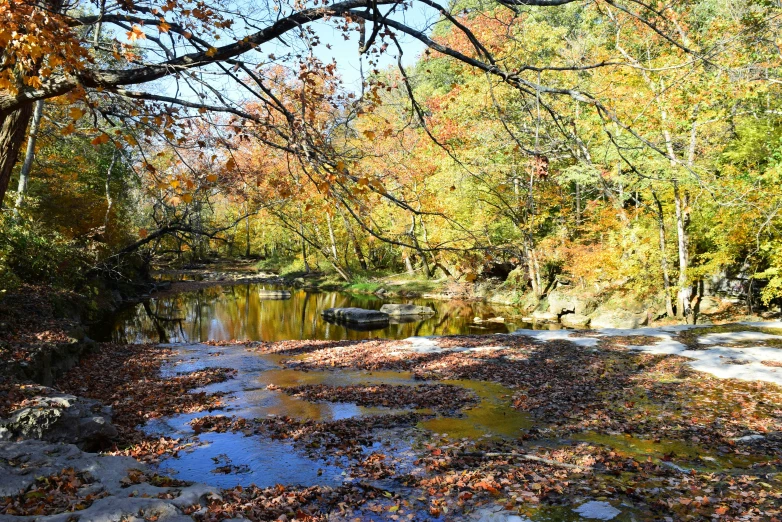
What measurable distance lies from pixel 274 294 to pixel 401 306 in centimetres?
1058

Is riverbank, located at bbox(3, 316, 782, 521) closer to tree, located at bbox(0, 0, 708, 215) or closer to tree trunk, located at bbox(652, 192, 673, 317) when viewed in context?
tree, located at bbox(0, 0, 708, 215)

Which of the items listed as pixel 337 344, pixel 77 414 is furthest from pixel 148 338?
pixel 77 414

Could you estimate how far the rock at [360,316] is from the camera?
76.3 feet

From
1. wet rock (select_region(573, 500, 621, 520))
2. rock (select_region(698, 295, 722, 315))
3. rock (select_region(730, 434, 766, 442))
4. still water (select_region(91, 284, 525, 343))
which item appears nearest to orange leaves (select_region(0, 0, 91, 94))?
wet rock (select_region(573, 500, 621, 520))

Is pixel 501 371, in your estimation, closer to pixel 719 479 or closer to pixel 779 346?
pixel 719 479

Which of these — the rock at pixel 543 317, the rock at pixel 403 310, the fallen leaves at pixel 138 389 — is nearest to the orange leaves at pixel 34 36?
the fallen leaves at pixel 138 389

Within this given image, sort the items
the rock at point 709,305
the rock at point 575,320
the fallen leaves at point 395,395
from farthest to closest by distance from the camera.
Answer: the rock at point 575,320 < the rock at point 709,305 < the fallen leaves at point 395,395

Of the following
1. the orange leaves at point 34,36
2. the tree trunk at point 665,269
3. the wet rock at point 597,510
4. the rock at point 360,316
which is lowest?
the rock at point 360,316

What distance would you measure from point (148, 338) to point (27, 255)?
6118mm

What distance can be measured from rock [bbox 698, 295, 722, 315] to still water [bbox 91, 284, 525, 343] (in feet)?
24.9

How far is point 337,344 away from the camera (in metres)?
16.3

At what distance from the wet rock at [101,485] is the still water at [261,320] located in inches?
564

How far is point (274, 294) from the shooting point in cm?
3238

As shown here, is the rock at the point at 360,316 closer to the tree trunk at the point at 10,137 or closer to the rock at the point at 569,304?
the rock at the point at 569,304
